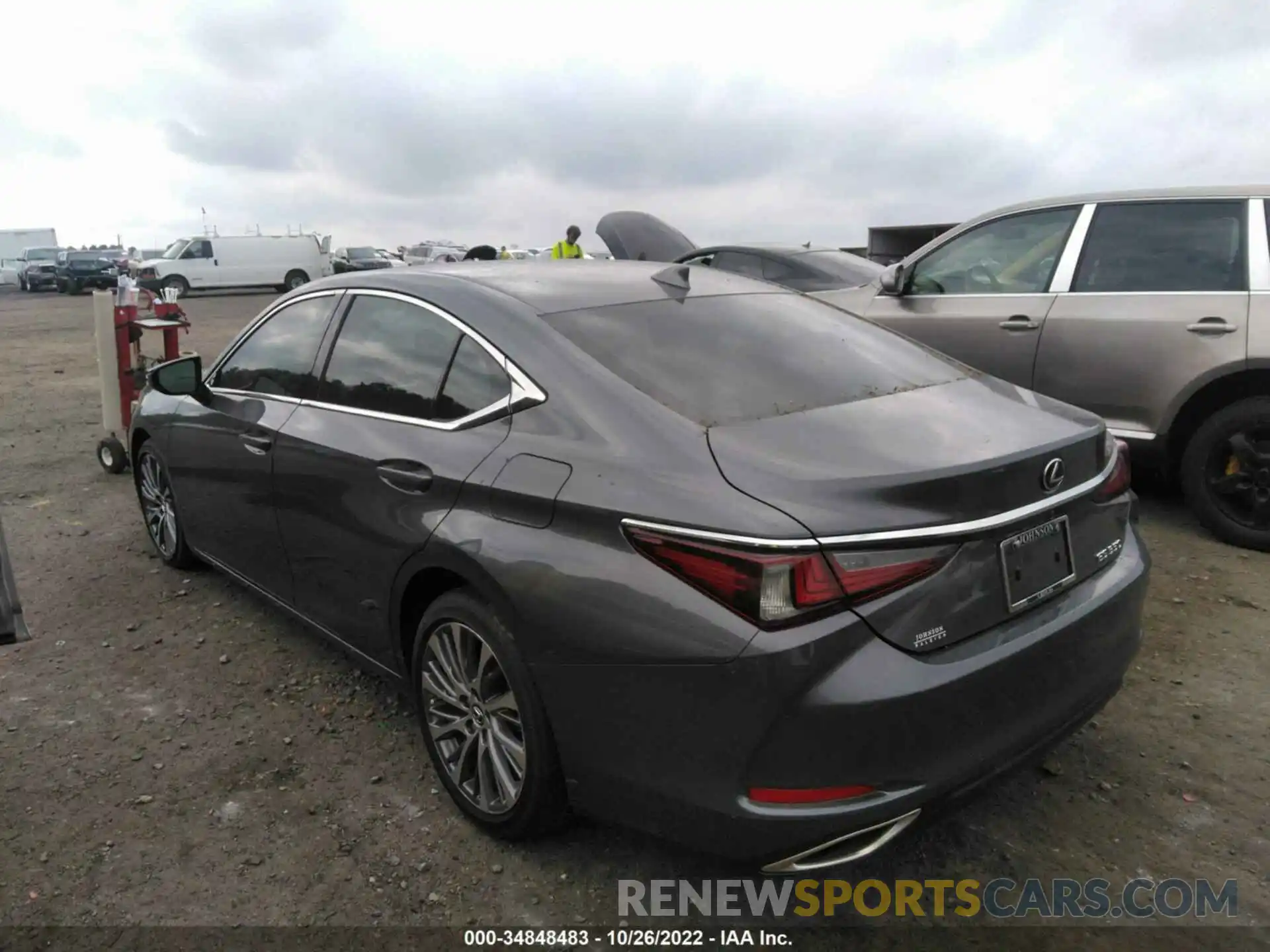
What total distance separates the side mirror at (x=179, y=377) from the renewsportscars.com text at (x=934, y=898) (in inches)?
113

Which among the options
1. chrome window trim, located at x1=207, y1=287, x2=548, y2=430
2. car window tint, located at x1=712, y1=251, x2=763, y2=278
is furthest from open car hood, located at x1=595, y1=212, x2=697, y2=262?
chrome window trim, located at x1=207, y1=287, x2=548, y2=430

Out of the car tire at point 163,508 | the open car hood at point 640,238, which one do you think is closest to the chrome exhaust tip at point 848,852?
the car tire at point 163,508

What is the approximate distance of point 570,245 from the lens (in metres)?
14.6

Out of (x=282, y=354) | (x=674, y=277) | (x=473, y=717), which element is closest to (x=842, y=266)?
(x=674, y=277)

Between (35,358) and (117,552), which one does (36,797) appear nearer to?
(117,552)

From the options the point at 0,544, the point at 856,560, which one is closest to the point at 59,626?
the point at 0,544

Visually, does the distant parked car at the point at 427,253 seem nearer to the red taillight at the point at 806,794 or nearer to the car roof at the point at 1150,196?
the car roof at the point at 1150,196

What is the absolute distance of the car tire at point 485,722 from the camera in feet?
8.16

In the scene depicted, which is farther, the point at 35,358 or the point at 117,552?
the point at 35,358

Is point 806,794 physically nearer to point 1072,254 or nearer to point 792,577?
point 792,577

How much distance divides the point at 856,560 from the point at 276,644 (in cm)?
296

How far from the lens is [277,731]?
344cm

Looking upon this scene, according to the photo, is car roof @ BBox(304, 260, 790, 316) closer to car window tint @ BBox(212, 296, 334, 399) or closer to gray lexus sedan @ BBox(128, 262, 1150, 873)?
gray lexus sedan @ BBox(128, 262, 1150, 873)

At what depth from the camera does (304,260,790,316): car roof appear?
A: 118 inches
